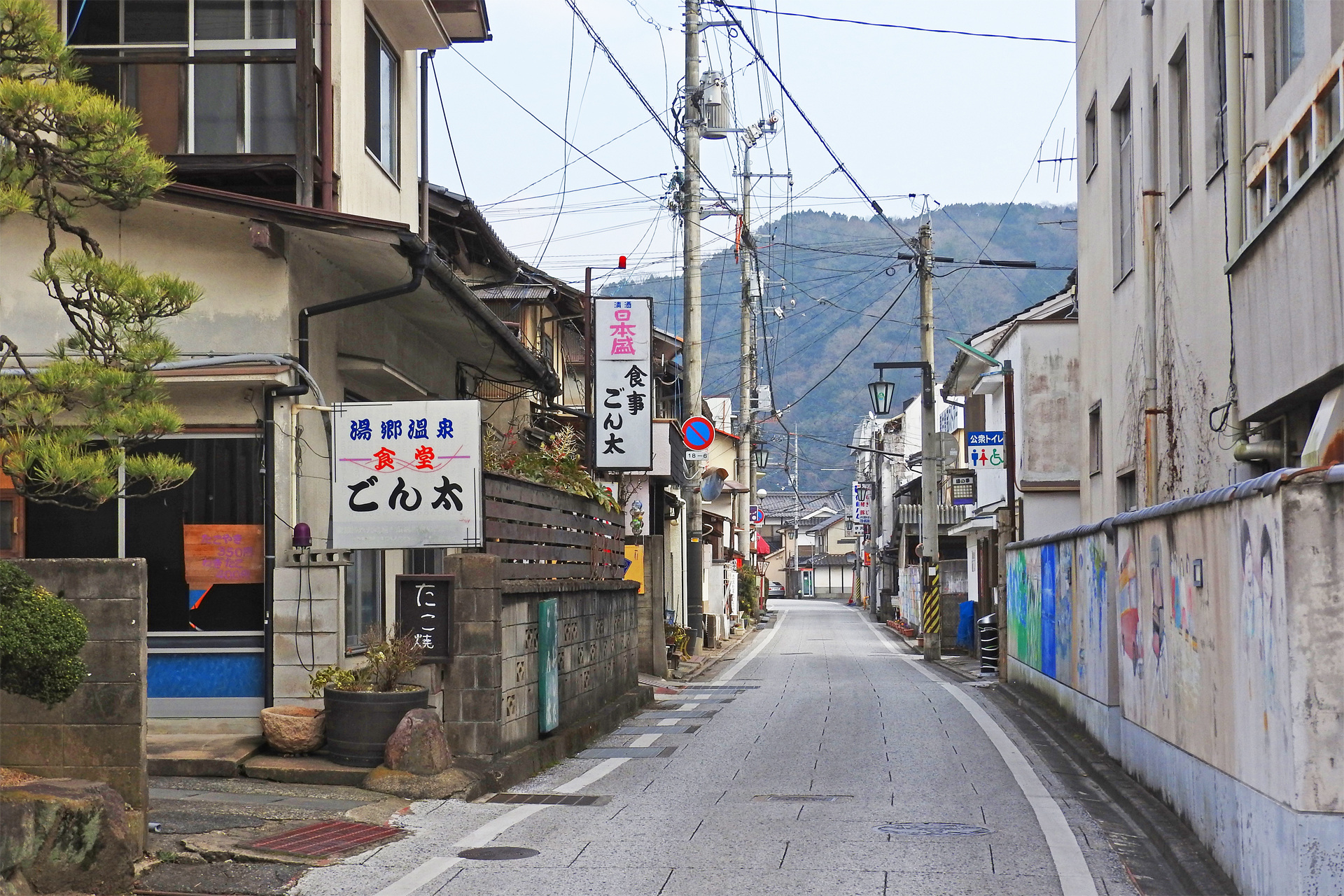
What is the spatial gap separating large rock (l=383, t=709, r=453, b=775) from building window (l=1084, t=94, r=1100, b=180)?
15.5 m

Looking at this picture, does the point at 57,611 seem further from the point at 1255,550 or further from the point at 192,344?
the point at 1255,550

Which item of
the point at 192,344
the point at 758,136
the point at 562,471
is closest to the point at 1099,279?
the point at 562,471

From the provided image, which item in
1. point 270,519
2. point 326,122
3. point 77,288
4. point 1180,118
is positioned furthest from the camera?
point 1180,118

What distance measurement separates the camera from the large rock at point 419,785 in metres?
10.7

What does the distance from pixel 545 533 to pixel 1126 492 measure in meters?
9.84

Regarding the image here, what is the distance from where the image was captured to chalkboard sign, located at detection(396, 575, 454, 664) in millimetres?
11562

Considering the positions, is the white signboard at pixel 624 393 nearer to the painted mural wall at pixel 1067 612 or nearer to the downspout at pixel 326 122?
the painted mural wall at pixel 1067 612

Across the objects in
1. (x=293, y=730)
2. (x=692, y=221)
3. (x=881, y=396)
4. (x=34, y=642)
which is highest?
(x=692, y=221)

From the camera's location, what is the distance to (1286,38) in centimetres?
1233

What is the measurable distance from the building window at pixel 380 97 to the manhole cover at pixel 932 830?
9883mm

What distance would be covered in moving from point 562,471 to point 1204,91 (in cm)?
849

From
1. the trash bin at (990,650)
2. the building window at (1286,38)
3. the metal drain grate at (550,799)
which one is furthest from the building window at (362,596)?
the trash bin at (990,650)

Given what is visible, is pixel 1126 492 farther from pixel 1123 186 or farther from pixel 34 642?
pixel 34 642

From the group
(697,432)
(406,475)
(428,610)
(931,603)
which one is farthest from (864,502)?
(428,610)
